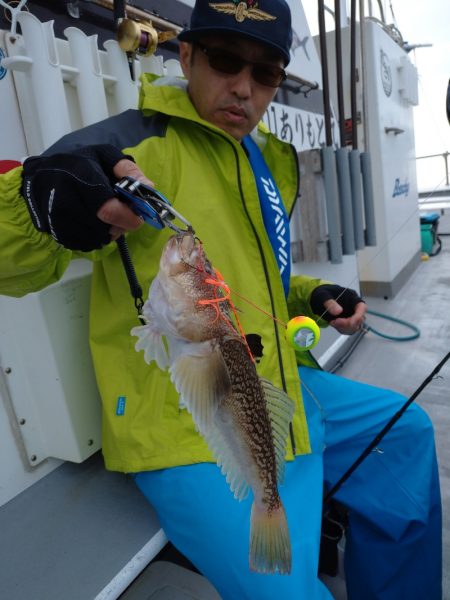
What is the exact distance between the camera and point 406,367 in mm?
3250

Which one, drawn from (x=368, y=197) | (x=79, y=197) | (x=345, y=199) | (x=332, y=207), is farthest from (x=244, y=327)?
(x=368, y=197)

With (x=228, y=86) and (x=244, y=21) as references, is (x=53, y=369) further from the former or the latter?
(x=244, y=21)

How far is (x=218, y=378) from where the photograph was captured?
812 mm

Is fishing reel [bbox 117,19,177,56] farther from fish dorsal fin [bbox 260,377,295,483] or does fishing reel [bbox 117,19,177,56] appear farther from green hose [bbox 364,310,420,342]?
green hose [bbox 364,310,420,342]

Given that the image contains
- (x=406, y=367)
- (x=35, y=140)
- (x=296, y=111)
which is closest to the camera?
(x=35, y=140)

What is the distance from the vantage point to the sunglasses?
53.7 inches

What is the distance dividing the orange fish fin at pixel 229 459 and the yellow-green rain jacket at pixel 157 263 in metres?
0.43

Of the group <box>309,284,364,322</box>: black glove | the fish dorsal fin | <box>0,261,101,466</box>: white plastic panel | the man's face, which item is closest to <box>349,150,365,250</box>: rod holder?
<box>309,284,364,322</box>: black glove

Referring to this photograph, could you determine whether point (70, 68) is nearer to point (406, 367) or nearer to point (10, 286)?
point (10, 286)

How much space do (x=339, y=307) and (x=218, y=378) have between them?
104cm

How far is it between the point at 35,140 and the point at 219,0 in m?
0.75

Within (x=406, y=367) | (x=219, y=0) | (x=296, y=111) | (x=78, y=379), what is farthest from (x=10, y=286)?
(x=406, y=367)

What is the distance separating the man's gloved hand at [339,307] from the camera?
174 cm

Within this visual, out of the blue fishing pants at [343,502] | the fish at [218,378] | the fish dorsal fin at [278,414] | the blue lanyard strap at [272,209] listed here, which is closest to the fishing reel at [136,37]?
the blue lanyard strap at [272,209]
